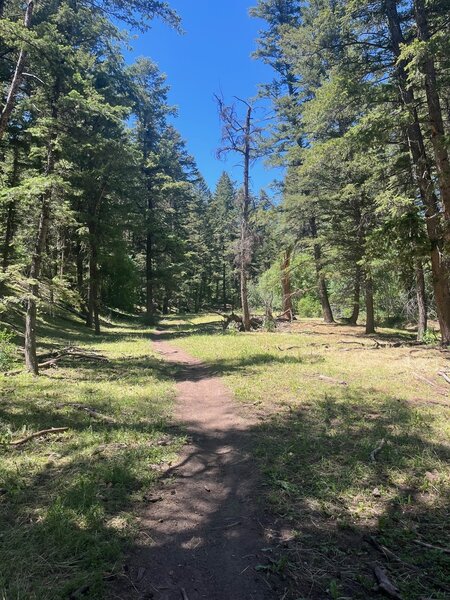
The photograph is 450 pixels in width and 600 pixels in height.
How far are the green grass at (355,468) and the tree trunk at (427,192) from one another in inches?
90.1

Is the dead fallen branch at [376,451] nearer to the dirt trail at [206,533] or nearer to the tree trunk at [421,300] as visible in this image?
the dirt trail at [206,533]

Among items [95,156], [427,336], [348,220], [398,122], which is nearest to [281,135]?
[348,220]

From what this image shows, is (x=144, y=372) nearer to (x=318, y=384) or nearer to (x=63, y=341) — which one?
(x=318, y=384)

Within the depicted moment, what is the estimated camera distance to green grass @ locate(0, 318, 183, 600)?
3.02 metres

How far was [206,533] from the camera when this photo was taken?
363 centimetres

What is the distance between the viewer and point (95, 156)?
19297 mm

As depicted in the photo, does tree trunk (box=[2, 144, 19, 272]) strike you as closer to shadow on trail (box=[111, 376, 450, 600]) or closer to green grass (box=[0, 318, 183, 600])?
green grass (box=[0, 318, 183, 600])

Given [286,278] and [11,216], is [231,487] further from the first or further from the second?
[286,278]

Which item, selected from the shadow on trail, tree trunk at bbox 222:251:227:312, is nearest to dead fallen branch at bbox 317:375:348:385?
the shadow on trail

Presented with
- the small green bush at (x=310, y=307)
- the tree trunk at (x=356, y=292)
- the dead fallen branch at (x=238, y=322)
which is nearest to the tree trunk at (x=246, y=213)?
the dead fallen branch at (x=238, y=322)

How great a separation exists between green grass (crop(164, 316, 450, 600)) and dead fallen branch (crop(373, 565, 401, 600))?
71mm

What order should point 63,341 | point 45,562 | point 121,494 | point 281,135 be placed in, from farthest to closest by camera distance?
point 281,135
point 63,341
point 121,494
point 45,562

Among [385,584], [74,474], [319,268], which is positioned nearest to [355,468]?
[385,584]

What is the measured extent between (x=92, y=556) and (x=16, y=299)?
689 centimetres
